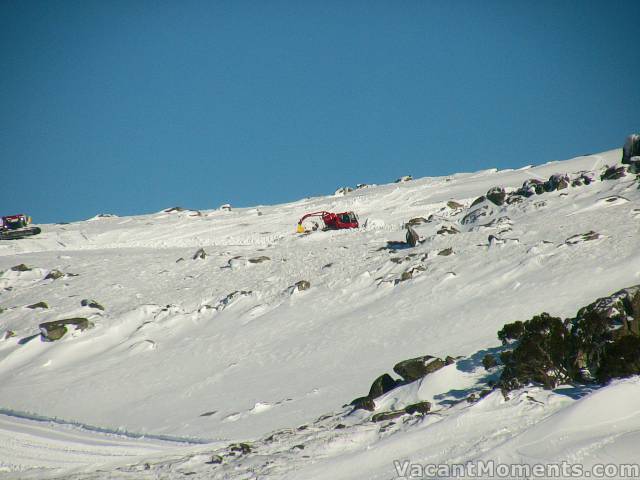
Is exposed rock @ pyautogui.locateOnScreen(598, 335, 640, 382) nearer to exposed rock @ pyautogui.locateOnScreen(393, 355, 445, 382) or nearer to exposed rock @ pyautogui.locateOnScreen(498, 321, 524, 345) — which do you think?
exposed rock @ pyautogui.locateOnScreen(498, 321, 524, 345)

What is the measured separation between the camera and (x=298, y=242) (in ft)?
138

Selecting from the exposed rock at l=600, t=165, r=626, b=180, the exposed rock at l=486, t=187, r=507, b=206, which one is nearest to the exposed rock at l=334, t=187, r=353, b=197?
the exposed rock at l=486, t=187, r=507, b=206

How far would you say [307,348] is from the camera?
2447cm

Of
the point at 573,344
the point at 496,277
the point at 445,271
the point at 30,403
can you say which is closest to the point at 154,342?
the point at 30,403

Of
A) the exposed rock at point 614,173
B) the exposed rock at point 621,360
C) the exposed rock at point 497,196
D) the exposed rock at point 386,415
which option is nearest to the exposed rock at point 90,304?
the exposed rock at point 386,415

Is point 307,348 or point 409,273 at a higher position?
point 409,273

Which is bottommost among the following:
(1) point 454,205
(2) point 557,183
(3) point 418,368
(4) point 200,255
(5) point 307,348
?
(3) point 418,368

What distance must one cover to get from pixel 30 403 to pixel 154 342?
6.05 m

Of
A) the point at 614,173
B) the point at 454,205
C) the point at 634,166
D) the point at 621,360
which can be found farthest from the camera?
the point at 454,205

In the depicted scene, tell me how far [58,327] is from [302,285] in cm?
1152

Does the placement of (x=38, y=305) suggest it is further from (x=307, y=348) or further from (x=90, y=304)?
(x=307, y=348)

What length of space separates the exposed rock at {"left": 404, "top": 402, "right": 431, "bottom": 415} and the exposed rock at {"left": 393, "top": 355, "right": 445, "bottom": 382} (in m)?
2.88

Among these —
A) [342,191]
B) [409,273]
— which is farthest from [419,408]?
[342,191]

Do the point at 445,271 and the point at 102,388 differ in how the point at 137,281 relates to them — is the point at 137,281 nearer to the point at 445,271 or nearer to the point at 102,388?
the point at 102,388
